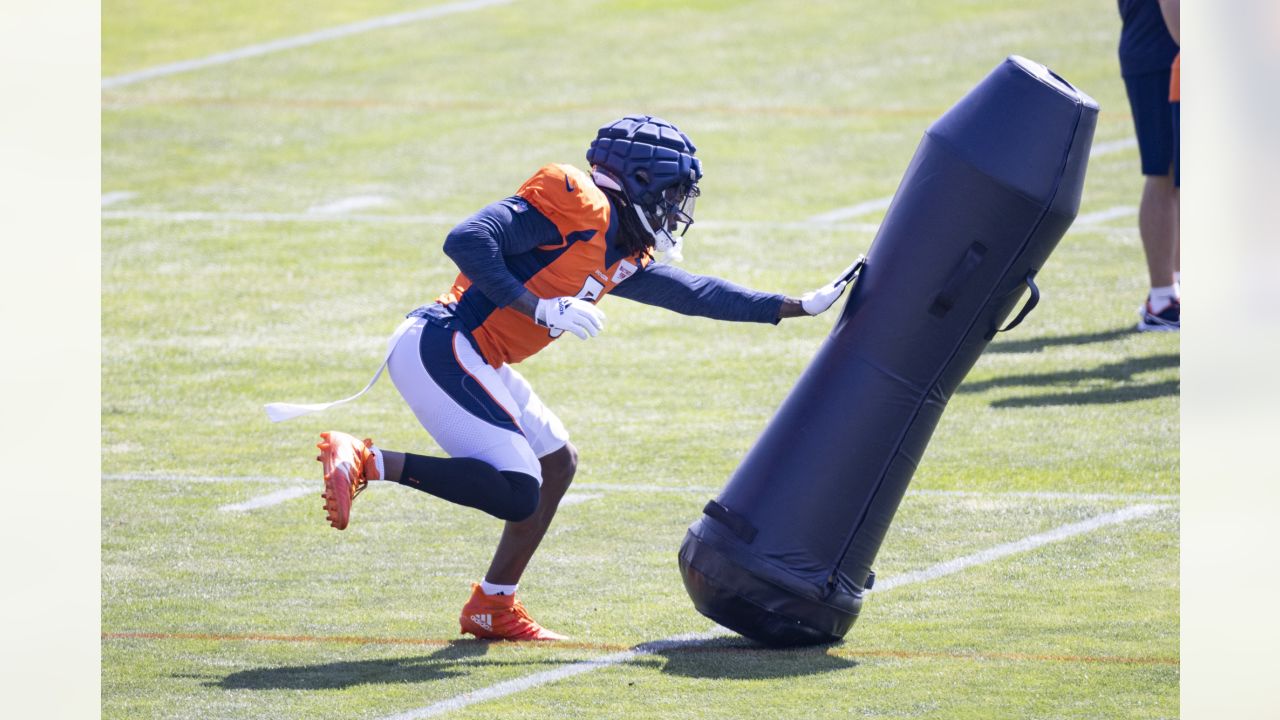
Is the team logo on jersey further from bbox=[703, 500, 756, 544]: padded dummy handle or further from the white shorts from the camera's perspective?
bbox=[703, 500, 756, 544]: padded dummy handle

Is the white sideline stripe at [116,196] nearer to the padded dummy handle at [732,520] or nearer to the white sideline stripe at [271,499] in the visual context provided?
the white sideline stripe at [271,499]

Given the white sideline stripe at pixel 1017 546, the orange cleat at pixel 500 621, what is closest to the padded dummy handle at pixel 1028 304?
the white sideline stripe at pixel 1017 546

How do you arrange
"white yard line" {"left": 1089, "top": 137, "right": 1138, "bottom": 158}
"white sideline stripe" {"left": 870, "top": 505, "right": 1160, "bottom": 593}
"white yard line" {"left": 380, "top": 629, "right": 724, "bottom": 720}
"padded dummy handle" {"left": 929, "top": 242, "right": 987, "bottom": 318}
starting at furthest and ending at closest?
"white yard line" {"left": 1089, "top": 137, "right": 1138, "bottom": 158} < "white sideline stripe" {"left": 870, "top": 505, "right": 1160, "bottom": 593} < "padded dummy handle" {"left": 929, "top": 242, "right": 987, "bottom": 318} < "white yard line" {"left": 380, "top": 629, "right": 724, "bottom": 720}

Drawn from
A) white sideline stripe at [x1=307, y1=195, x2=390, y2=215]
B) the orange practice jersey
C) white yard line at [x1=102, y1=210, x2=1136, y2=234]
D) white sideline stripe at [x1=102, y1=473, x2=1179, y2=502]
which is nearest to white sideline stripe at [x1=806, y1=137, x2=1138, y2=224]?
white yard line at [x1=102, y1=210, x2=1136, y2=234]

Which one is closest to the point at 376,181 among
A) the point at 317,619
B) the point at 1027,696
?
the point at 317,619

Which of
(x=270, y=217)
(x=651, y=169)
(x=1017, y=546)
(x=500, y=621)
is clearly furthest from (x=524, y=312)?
(x=270, y=217)

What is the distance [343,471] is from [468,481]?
0.36 m

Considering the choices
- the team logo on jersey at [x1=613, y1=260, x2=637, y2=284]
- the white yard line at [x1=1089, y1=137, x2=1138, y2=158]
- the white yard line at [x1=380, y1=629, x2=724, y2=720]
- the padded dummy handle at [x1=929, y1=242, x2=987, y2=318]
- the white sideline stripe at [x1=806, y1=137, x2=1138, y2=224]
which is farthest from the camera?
the white yard line at [x1=1089, y1=137, x2=1138, y2=158]

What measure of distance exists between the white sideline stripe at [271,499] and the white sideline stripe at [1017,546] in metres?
2.43

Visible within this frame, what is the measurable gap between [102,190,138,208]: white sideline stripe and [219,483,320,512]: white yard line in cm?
640

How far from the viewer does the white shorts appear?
5281mm

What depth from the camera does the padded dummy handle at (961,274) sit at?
17.5 ft

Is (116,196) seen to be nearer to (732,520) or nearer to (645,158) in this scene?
(645,158)
